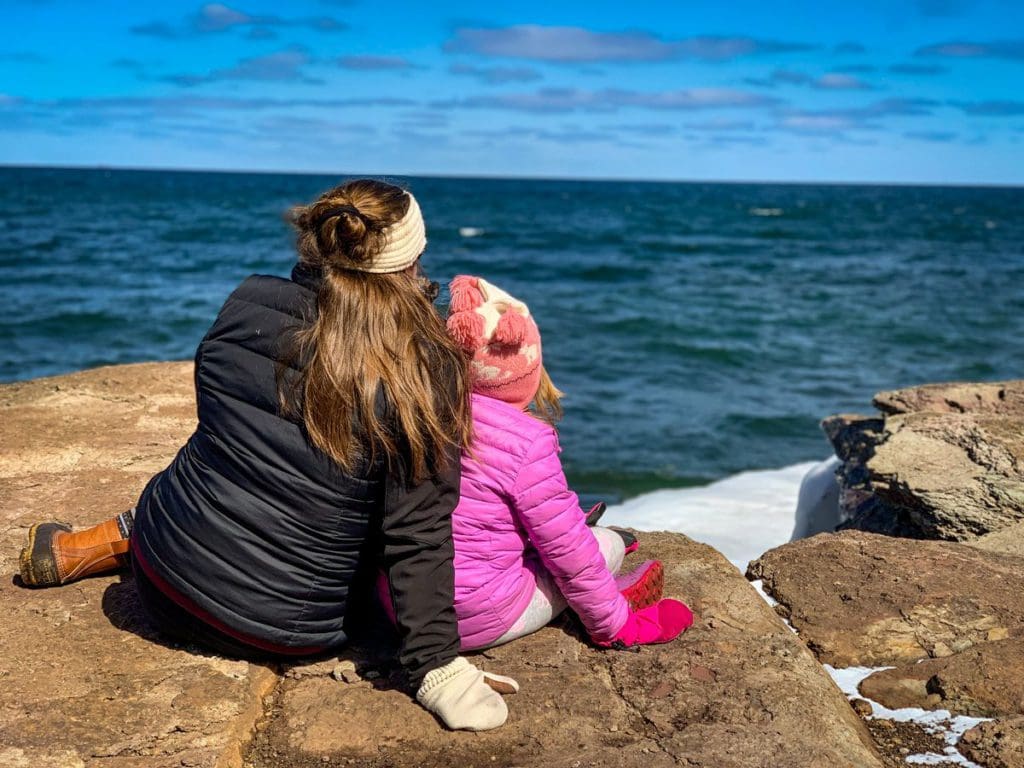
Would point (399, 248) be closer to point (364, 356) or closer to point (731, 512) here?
point (364, 356)

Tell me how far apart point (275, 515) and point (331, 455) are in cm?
22

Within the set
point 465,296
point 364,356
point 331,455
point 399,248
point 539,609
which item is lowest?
point 539,609

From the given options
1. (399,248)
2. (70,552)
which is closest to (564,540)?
(399,248)

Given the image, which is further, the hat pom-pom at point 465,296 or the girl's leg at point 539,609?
the girl's leg at point 539,609

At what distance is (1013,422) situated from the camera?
13.4 feet

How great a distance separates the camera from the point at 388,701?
94.4 inches

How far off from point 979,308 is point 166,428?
16066mm

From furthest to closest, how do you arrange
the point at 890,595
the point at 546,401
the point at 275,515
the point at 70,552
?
1. the point at 890,595
2. the point at 70,552
3. the point at 546,401
4. the point at 275,515

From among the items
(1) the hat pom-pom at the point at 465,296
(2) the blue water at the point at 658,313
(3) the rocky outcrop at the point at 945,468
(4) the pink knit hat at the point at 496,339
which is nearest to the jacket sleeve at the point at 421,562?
(4) the pink knit hat at the point at 496,339

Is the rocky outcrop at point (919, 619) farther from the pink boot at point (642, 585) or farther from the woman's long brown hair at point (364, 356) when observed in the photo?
the woman's long brown hair at point (364, 356)

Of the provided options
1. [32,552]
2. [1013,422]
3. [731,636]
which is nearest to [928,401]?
[1013,422]

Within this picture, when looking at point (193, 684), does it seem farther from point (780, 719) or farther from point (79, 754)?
point (780, 719)

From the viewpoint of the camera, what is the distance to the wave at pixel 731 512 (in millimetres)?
6289

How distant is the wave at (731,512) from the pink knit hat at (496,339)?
11.5 feet
